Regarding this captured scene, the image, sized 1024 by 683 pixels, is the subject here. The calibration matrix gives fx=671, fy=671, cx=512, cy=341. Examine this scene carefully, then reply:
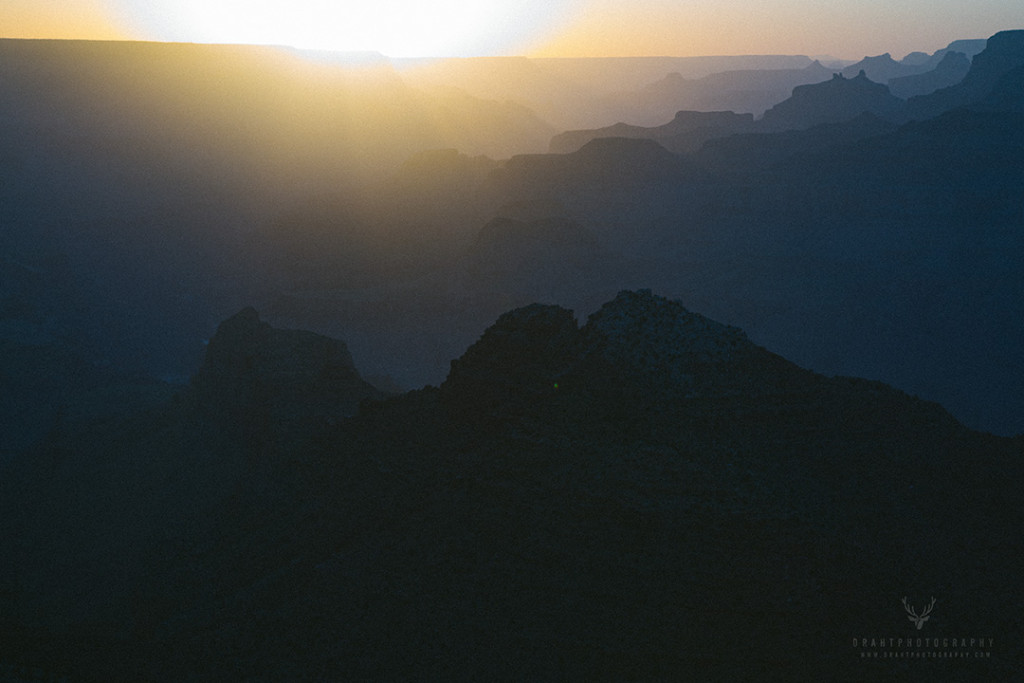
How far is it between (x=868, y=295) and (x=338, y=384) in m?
39.6

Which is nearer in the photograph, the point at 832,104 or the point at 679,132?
the point at 679,132

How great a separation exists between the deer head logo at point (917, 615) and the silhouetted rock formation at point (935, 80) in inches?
7035

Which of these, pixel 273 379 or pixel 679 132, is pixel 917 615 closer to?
pixel 273 379

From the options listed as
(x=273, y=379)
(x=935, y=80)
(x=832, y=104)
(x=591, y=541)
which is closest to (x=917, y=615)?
(x=591, y=541)

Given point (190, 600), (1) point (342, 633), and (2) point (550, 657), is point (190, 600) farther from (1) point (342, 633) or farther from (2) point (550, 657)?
(2) point (550, 657)

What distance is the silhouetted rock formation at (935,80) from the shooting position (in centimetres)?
15538

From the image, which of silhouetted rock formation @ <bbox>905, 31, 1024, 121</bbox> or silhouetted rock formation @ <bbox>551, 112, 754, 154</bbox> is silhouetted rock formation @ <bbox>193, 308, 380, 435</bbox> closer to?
silhouetted rock formation @ <bbox>551, 112, 754, 154</bbox>

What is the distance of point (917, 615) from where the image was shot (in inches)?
380

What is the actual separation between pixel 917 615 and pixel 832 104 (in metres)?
120

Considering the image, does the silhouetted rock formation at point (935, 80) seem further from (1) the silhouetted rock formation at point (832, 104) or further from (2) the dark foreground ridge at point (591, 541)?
(2) the dark foreground ridge at point (591, 541)

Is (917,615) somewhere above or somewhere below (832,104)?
below

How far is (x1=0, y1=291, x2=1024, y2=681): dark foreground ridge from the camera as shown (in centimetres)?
982

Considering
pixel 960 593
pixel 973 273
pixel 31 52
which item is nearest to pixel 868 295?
pixel 973 273

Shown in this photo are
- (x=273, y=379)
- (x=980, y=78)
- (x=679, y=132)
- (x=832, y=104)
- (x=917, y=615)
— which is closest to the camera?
(x=917, y=615)
